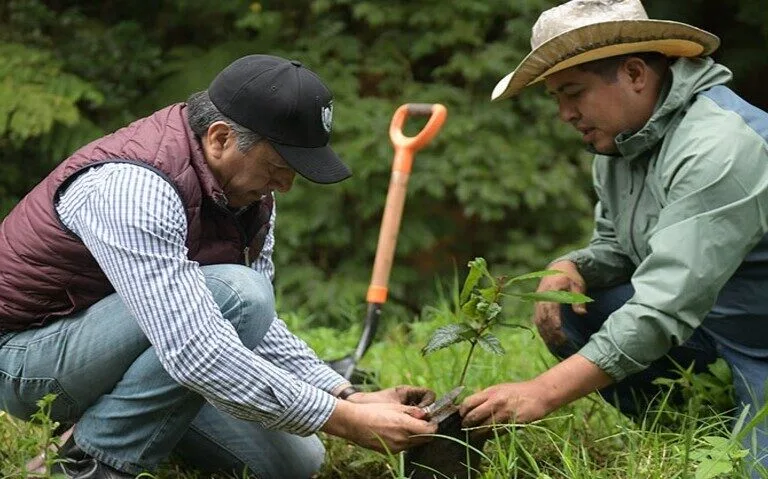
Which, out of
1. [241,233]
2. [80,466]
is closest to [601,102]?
[241,233]

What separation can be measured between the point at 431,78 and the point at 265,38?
92 cm

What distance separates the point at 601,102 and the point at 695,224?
435 millimetres

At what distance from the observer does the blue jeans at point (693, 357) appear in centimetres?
277

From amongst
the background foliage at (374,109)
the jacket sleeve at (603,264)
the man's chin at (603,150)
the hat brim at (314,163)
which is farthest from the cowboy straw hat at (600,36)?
the background foliage at (374,109)

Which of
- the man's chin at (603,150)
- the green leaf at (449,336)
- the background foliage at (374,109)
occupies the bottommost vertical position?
the background foliage at (374,109)

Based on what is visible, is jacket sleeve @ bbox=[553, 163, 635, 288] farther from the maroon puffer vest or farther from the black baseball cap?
the maroon puffer vest

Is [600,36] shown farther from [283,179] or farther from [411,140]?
Answer: [411,140]

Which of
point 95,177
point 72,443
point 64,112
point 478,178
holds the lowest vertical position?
point 478,178

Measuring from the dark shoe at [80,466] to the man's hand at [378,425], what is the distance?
0.52 metres

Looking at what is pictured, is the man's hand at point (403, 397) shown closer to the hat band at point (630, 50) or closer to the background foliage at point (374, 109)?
the hat band at point (630, 50)

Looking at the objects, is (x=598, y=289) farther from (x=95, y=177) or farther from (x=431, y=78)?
(x=431, y=78)

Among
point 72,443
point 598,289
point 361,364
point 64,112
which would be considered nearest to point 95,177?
point 72,443

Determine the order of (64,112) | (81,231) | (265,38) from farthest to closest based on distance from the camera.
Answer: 1. (265,38)
2. (64,112)
3. (81,231)

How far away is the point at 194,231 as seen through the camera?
8.40 ft
